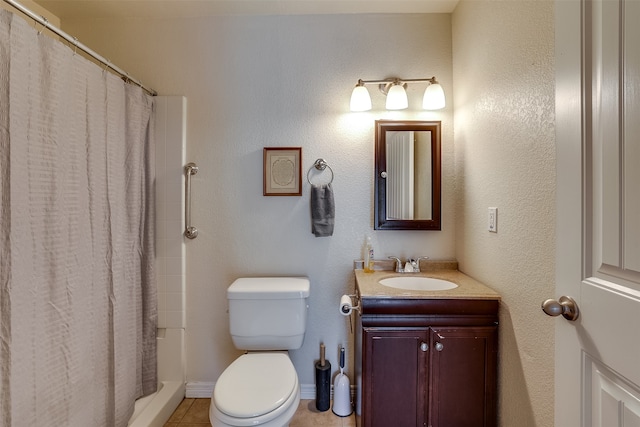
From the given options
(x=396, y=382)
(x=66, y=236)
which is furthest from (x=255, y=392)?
(x=66, y=236)

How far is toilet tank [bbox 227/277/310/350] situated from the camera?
1.62m

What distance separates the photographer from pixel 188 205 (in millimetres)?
1863

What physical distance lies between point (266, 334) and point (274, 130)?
1202 millimetres

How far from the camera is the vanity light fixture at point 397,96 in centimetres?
173

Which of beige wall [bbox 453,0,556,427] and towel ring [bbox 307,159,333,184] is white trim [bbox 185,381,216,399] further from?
beige wall [bbox 453,0,556,427]

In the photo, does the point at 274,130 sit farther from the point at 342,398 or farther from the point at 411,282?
the point at 342,398

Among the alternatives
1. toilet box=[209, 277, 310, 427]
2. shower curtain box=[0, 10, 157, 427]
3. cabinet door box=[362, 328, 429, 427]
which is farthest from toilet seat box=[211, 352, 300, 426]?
shower curtain box=[0, 10, 157, 427]

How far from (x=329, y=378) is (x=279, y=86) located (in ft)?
5.93

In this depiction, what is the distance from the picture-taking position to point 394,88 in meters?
1.75

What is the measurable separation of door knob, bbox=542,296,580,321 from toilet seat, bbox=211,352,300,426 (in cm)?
101

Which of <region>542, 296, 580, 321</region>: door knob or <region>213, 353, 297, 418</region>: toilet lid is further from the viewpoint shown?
<region>213, 353, 297, 418</region>: toilet lid

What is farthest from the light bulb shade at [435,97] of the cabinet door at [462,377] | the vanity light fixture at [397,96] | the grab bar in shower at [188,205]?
the grab bar in shower at [188,205]

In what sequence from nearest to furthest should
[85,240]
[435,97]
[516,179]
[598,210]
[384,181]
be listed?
[598,210]
[516,179]
[85,240]
[435,97]
[384,181]

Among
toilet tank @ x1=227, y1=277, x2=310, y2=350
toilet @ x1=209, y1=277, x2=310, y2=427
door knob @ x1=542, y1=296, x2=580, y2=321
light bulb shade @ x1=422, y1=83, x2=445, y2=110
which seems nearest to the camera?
door knob @ x1=542, y1=296, x2=580, y2=321
